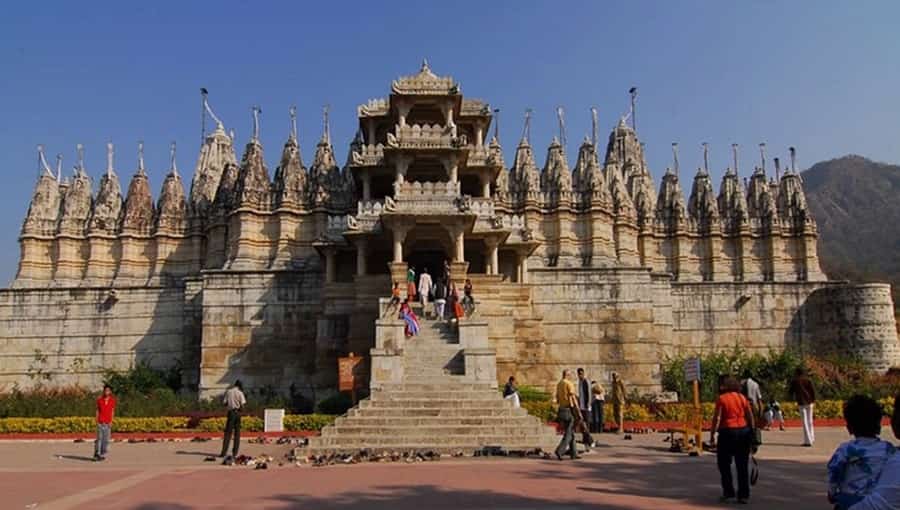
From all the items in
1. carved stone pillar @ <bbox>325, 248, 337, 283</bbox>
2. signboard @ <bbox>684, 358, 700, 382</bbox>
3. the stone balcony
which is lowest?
signboard @ <bbox>684, 358, 700, 382</bbox>

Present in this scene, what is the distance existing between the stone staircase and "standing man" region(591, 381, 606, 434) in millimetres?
2742

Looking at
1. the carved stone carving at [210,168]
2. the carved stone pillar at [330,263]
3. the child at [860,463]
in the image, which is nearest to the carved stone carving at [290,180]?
the carved stone carving at [210,168]

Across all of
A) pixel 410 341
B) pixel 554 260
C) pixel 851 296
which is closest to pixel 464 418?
pixel 410 341

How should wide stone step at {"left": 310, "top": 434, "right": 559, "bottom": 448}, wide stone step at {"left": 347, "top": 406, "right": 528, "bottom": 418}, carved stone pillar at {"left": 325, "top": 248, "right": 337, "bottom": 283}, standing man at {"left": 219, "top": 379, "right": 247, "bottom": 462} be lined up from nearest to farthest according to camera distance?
standing man at {"left": 219, "top": 379, "right": 247, "bottom": 462} < wide stone step at {"left": 310, "top": 434, "right": 559, "bottom": 448} < wide stone step at {"left": 347, "top": 406, "right": 528, "bottom": 418} < carved stone pillar at {"left": 325, "top": 248, "right": 337, "bottom": 283}

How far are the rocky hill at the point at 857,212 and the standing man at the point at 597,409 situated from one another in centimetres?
7792

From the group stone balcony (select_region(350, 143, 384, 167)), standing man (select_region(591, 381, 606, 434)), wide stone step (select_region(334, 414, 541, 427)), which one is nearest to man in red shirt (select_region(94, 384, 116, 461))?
wide stone step (select_region(334, 414, 541, 427))

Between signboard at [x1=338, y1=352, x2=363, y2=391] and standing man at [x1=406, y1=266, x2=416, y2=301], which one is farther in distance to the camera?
standing man at [x1=406, y1=266, x2=416, y2=301]

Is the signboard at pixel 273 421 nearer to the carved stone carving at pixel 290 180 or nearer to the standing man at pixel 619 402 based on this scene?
the standing man at pixel 619 402

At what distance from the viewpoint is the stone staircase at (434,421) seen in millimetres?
16516

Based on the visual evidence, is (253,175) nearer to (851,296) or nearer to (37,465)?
(37,465)

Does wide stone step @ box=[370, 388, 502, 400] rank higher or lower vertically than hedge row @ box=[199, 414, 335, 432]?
higher

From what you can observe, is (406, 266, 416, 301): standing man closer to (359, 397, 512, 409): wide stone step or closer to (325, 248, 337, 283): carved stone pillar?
(325, 248, 337, 283): carved stone pillar

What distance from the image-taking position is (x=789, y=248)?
39000 millimetres

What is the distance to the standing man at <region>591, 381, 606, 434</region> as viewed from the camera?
19.7m
